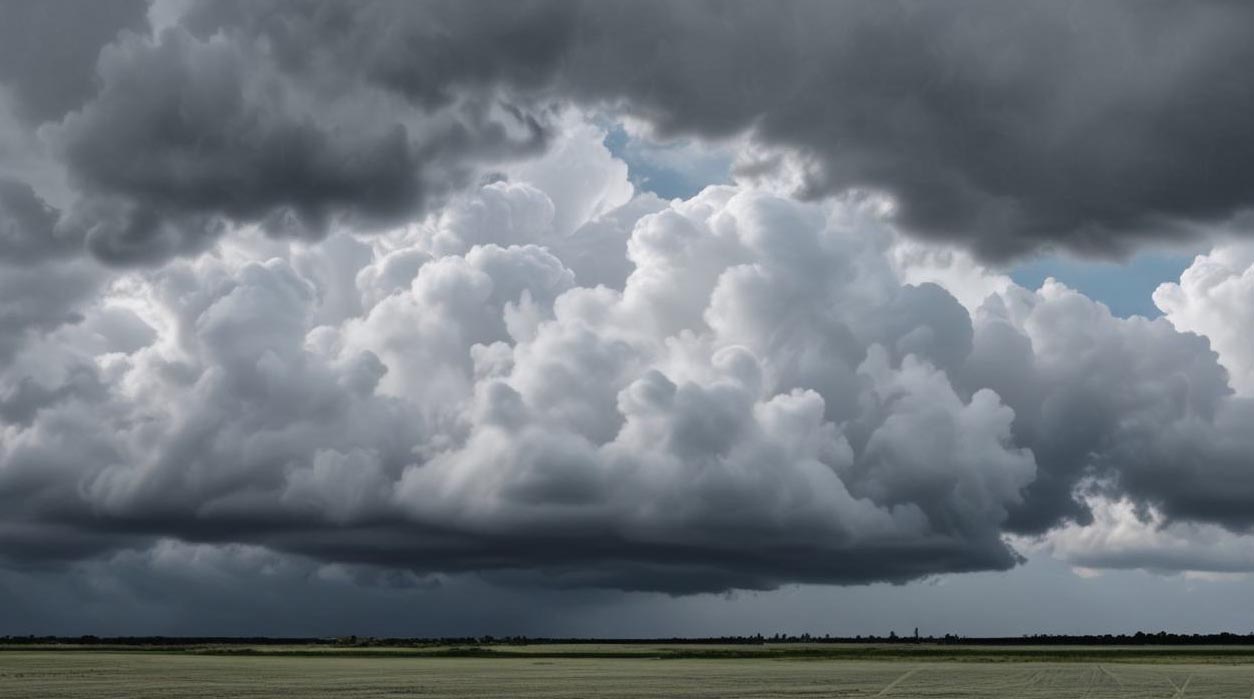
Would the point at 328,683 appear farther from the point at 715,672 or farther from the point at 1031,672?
the point at 1031,672

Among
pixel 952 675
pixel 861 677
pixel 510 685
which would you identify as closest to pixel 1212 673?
pixel 952 675

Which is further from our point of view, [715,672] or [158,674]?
[715,672]

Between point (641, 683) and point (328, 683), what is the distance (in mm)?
22755

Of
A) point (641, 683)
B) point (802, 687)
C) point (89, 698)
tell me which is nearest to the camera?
→ point (89, 698)

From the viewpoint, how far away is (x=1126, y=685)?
93.2 m

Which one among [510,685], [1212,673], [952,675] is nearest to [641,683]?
[510,685]

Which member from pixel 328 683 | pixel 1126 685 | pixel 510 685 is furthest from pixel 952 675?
pixel 328 683

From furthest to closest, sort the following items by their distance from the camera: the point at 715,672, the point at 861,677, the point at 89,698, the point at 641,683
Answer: the point at 715,672 < the point at 861,677 < the point at 641,683 < the point at 89,698

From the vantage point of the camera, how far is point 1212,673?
120 m

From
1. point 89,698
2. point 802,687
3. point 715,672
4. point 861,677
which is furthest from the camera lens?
point 715,672

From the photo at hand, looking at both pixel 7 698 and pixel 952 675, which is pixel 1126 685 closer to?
pixel 952 675

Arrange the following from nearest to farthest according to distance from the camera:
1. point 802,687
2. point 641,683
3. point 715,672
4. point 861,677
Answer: point 802,687, point 641,683, point 861,677, point 715,672

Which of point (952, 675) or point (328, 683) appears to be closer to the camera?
point (328, 683)

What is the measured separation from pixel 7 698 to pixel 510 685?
32.6 metres
